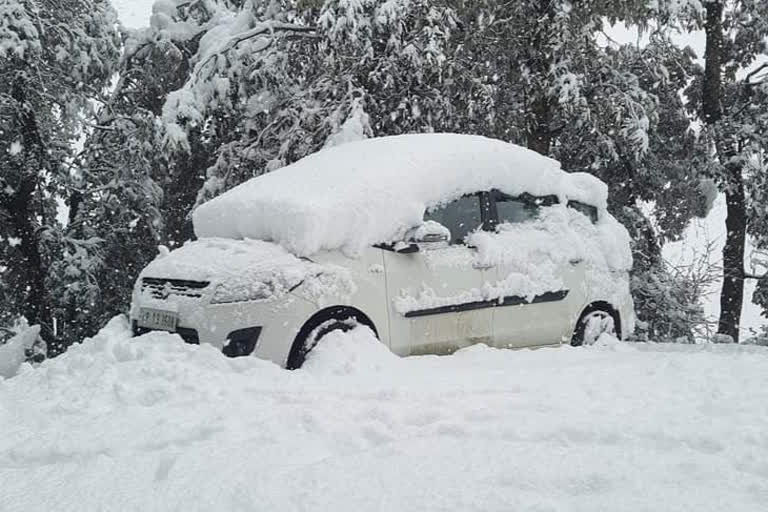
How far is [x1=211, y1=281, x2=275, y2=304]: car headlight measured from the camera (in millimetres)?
3957

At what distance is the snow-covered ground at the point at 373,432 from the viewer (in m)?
2.25

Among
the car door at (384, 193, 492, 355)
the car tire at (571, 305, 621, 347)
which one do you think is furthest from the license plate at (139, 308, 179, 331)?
the car tire at (571, 305, 621, 347)

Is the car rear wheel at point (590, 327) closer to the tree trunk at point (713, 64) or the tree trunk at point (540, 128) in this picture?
the tree trunk at point (540, 128)

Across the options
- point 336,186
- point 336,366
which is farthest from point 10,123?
point 336,366

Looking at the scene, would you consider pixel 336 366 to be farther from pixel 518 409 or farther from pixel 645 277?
pixel 645 277

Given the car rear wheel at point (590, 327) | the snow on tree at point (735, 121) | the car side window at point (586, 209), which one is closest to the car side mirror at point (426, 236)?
the car rear wheel at point (590, 327)

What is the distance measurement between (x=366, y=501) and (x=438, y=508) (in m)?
0.25

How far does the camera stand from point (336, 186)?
15.1ft

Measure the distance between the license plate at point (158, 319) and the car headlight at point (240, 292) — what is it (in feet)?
1.19

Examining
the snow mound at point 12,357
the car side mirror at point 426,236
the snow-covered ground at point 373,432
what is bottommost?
the snow-covered ground at point 373,432

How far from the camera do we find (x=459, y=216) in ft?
16.3

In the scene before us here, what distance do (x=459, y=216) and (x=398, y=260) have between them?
2.39ft

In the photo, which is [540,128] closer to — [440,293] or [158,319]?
[440,293]

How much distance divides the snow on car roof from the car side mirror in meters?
0.07
